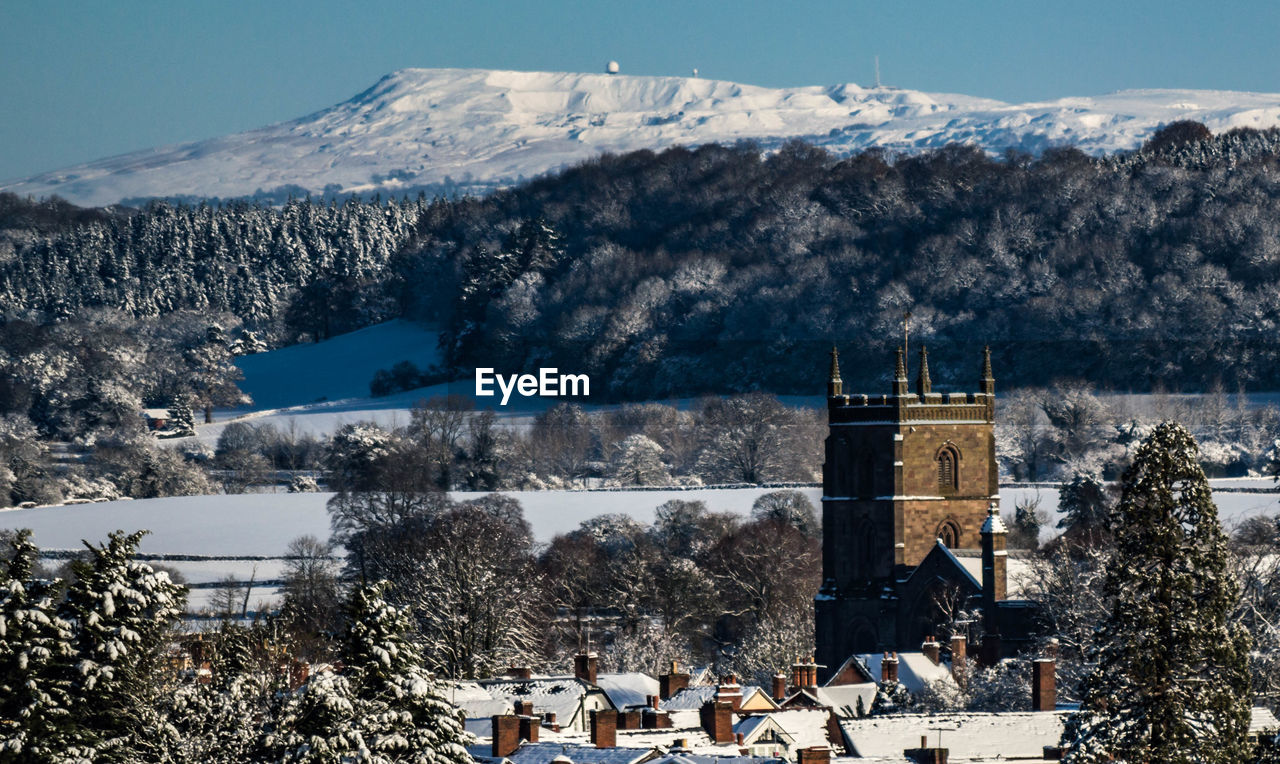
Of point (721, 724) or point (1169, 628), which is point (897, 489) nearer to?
point (721, 724)

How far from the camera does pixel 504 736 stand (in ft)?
165

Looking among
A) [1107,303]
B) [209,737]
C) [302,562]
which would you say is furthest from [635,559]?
[1107,303]

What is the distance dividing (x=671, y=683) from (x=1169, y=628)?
2662 cm

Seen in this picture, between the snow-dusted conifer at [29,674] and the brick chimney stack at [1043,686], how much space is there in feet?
64.4

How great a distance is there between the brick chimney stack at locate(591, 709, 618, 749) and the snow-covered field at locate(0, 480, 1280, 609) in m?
59.5

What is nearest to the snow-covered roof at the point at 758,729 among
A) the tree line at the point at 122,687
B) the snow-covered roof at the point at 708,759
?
the snow-covered roof at the point at 708,759

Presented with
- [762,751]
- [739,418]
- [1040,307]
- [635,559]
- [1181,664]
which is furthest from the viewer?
[1040,307]

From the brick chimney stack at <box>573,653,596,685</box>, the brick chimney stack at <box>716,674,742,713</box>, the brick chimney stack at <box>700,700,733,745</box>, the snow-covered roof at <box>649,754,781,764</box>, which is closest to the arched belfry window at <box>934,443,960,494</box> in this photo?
the brick chimney stack at <box>573,653,596,685</box>

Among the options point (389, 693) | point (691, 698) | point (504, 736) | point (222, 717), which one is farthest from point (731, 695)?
point (389, 693)

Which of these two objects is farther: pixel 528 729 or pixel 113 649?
pixel 528 729

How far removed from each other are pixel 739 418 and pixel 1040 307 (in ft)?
129

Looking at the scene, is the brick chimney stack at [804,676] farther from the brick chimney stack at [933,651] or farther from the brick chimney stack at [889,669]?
the brick chimney stack at [933,651]

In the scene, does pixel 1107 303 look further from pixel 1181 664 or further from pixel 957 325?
pixel 1181 664

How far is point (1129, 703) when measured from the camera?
39.7 m
